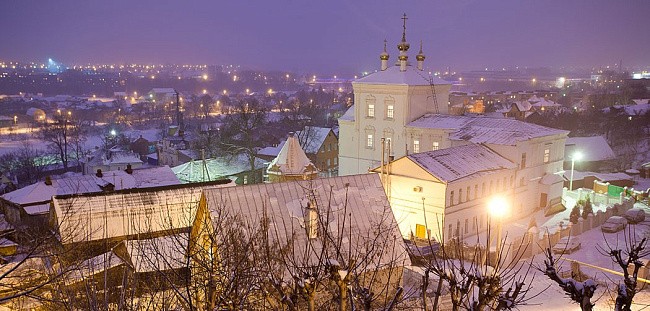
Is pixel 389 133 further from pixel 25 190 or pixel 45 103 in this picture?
pixel 45 103

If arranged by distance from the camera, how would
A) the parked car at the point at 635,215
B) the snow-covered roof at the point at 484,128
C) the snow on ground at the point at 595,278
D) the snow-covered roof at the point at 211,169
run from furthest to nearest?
the snow-covered roof at the point at 211,169 < the snow-covered roof at the point at 484,128 < the parked car at the point at 635,215 < the snow on ground at the point at 595,278

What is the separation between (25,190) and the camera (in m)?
26.5

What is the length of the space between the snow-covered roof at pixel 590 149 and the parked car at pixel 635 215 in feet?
53.6

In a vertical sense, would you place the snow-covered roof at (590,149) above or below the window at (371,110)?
below

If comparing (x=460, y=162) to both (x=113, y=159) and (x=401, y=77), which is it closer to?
(x=401, y=77)

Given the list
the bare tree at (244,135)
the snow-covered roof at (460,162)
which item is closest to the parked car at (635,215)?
the snow-covered roof at (460,162)

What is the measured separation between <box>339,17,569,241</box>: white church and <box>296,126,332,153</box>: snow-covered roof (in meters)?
7.52

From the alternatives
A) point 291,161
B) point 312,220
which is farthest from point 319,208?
point 291,161

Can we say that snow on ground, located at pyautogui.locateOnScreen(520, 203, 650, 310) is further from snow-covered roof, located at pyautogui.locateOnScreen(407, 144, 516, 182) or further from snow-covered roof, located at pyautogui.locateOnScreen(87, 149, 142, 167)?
snow-covered roof, located at pyautogui.locateOnScreen(87, 149, 142, 167)

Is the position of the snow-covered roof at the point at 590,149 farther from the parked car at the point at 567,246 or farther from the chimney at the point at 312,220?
the chimney at the point at 312,220

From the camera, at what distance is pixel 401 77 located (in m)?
33.9

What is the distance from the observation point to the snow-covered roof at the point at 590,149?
4272 centimetres

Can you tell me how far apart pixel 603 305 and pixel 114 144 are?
50944mm

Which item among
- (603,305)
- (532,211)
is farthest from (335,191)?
(532,211)
